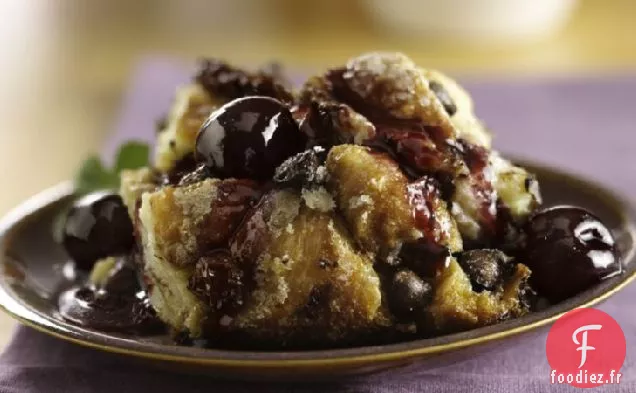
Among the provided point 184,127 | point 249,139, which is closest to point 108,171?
point 184,127

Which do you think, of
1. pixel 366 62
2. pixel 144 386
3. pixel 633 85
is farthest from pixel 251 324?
pixel 633 85

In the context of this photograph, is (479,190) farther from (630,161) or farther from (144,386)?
Answer: (630,161)

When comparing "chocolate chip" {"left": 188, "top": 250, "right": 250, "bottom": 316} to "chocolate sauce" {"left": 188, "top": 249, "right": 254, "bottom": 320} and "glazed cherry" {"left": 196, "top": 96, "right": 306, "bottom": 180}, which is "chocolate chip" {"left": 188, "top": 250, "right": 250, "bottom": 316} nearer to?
"chocolate sauce" {"left": 188, "top": 249, "right": 254, "bottom": 320}

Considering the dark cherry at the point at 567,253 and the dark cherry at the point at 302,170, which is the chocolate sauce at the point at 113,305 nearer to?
the dark cherry at the point at 302,170

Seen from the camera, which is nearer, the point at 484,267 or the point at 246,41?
the point at 484,267

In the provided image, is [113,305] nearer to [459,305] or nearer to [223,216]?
[223,216]

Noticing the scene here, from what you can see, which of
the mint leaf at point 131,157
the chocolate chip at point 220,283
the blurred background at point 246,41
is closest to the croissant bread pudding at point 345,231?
the chocolate chip at point 220,283

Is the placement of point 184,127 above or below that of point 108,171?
above
